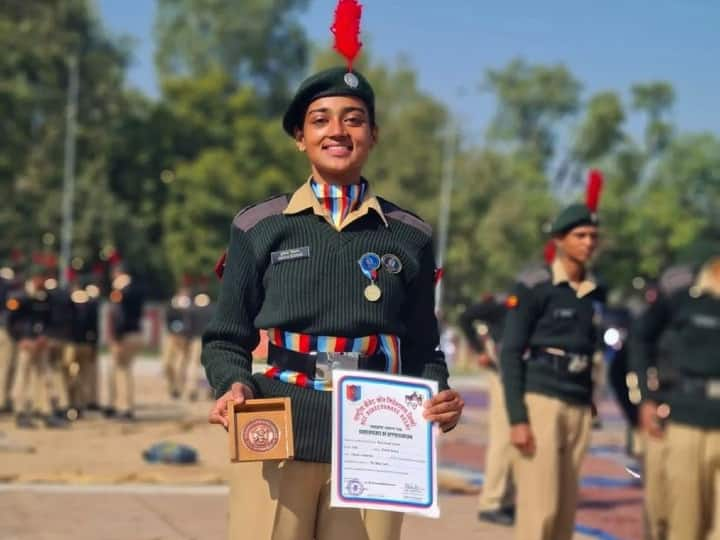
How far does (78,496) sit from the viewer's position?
9.63 m

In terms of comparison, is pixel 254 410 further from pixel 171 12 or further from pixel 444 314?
pixel 171 12

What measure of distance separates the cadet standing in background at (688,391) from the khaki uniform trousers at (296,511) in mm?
1605

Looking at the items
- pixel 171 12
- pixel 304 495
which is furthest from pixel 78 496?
pixel 171 12

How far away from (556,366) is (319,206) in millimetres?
3326

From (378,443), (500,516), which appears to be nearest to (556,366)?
A: (500,516)

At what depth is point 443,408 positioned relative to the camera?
3.70m

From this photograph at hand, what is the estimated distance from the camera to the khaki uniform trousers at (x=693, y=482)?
504 centimetres

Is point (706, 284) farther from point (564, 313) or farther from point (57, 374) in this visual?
point (57, 374)

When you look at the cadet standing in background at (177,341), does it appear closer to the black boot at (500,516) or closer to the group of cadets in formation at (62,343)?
the group of cadets in formation at (62,343)

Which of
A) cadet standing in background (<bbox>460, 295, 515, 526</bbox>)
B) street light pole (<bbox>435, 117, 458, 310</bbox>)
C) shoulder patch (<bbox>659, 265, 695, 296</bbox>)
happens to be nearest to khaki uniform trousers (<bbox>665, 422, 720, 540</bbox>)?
shoulder patch (<bbox>659, 265, 695, 296</bbox>)

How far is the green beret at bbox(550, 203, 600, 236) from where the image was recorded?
707 cm

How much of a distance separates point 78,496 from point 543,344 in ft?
13.5

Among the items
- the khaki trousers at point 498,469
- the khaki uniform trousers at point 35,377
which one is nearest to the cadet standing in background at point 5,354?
the khaki uniform trousers at point 35,377

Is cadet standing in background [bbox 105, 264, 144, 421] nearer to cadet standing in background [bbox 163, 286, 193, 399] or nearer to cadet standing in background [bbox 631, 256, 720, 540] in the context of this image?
cadet standing in background [bbox 163, 286, 193, 399]
